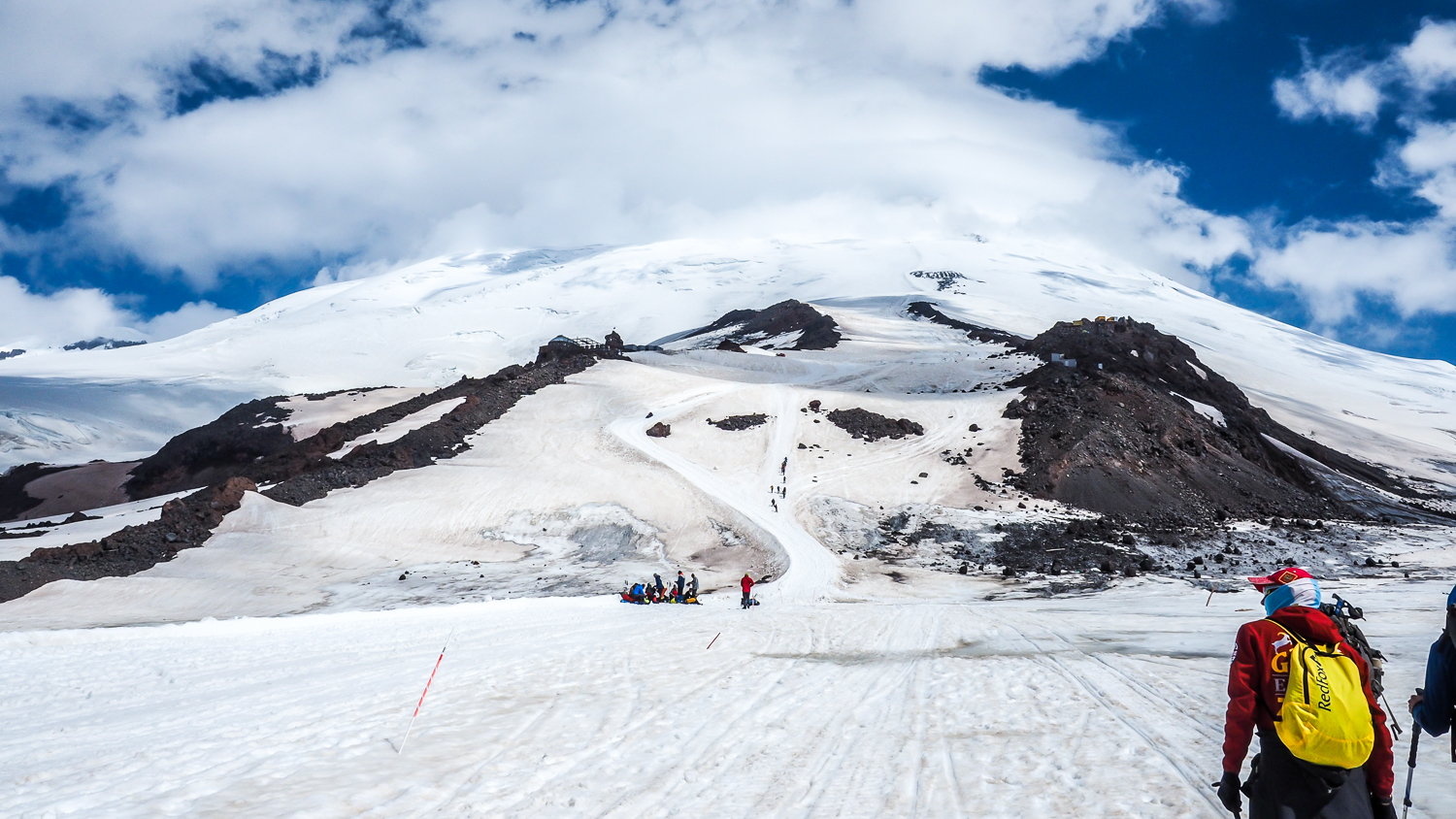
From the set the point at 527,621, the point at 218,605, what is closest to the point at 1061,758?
the point at 527,621

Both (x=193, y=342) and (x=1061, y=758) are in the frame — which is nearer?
(x=1061, y=758)

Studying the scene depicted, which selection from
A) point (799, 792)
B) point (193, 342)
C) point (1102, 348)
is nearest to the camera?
point (799, 792)

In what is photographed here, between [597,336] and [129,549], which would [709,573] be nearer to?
[129,549]

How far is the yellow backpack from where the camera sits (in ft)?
11.8

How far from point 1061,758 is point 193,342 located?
173242mm

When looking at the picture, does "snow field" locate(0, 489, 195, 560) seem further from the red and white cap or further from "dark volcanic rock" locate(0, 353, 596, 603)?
the red and white cap

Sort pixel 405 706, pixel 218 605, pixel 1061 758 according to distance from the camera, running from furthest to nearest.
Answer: pixel 218 605 < pixel 405 706 < pixel 1061 758

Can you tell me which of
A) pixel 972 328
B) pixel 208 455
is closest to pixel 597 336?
pixel 972 328

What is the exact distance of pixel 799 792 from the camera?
621 centimetres

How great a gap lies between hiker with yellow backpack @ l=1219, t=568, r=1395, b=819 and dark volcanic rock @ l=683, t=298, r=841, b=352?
77513 mm

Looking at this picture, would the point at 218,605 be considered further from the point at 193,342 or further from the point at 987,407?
the point at 193,342

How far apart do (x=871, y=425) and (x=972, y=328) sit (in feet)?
193

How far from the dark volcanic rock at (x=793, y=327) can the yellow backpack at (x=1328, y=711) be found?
77.7 meters

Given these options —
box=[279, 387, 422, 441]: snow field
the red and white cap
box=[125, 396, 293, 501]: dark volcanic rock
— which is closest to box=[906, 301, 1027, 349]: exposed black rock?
box=[279, 387, 422, 441]: snow field
